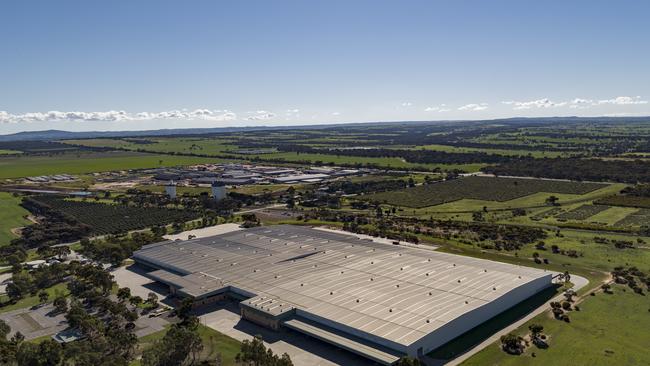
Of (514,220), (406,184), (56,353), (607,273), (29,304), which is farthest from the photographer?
(406,184)

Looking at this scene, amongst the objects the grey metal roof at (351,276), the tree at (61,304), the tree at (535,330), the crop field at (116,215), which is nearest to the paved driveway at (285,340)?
the grey metal roof at (351,276)

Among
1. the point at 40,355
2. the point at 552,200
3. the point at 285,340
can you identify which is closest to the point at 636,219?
the point at 552,200

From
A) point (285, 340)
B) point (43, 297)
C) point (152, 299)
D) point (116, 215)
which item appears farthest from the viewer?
point (116, 215)

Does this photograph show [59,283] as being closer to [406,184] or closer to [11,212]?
[11,212]

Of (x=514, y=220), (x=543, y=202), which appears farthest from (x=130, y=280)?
(x=543, y=202)

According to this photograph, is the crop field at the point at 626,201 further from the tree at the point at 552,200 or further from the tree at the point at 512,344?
the tree at the point at 512,344

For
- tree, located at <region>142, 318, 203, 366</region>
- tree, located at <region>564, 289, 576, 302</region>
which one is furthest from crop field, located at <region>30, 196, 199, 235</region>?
tree, located at <region>564, 289, 576, 302</region>

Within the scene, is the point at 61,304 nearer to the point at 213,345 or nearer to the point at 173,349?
the point at 213,345
